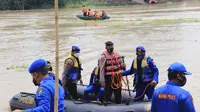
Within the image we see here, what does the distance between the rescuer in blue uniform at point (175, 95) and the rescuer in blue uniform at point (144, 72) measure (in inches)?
139

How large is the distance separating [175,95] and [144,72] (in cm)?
377

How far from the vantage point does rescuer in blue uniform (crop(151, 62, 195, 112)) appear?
351 cm

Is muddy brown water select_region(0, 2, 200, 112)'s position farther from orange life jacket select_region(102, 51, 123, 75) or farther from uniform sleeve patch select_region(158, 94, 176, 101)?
uniform sleeve patch select_region(158, 94, 176, 101)

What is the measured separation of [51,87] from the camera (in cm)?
351

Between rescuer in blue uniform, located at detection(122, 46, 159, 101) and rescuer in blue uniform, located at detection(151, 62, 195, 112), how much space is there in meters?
3.52

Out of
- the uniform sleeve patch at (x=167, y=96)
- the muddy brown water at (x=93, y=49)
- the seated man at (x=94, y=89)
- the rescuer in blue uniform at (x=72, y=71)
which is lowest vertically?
the muddy brown water at (x=93, y=49)

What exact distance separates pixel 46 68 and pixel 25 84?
8280 mm

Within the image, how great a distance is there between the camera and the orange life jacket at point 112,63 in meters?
7.17

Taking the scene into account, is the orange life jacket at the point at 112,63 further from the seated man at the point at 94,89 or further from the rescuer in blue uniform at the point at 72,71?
the rescuer in blue uniform at the point at 72,71

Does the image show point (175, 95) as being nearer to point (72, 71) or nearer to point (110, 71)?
point (110, 71)

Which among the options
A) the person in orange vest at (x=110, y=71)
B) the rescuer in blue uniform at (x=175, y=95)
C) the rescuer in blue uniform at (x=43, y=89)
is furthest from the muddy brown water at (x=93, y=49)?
the rescuer in blue uniform at (x=43, y=89)

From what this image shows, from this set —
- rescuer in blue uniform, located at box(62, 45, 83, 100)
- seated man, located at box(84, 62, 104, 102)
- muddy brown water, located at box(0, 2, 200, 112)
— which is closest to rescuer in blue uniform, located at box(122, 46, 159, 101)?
seated man, located at box(84, 62, 104, 102)

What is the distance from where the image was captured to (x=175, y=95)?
11.6 feet

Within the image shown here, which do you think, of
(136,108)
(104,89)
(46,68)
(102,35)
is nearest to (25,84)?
(104,89)
